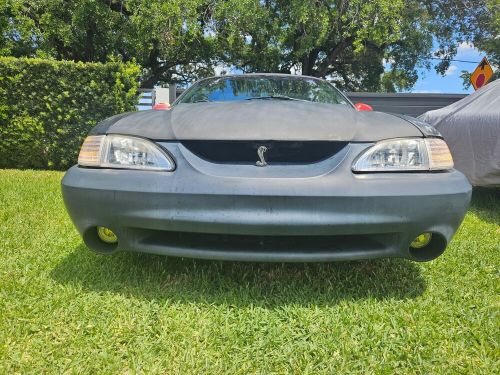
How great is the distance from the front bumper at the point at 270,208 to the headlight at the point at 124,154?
0.05 m

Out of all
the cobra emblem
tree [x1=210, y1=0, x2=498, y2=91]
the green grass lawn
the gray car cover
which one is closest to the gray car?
the cobra emblem

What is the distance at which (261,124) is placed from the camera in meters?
1.67

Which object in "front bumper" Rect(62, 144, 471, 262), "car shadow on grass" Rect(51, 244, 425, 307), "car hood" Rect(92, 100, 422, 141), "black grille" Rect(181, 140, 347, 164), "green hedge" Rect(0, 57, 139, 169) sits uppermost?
"car hood" Rect(92, 100, 422, 141)

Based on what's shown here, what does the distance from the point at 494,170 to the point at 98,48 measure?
1305 cm

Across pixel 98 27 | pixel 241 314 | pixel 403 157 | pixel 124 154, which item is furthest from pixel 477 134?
pixel 98 27

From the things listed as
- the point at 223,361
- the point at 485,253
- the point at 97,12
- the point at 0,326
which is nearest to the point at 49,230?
the point at 0,326

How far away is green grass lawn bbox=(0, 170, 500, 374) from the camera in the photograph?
1.41 m

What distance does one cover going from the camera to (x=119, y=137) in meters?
1.75

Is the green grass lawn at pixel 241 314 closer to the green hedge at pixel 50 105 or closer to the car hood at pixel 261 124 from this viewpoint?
the car hood at pixel 261 124

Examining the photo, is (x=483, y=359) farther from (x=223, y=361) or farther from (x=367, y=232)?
(x=223, y=361)

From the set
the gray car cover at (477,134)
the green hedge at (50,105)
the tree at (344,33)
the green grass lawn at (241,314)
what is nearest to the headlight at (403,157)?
the green grass lawn at (241,314)

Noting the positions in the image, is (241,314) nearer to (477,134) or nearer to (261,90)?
(261,90)

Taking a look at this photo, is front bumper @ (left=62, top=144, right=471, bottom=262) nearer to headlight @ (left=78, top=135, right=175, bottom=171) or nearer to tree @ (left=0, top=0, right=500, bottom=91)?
headlight @ (left=78, top=135, right=175, bottom=171)

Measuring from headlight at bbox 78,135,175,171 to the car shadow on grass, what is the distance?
0.66 meters
